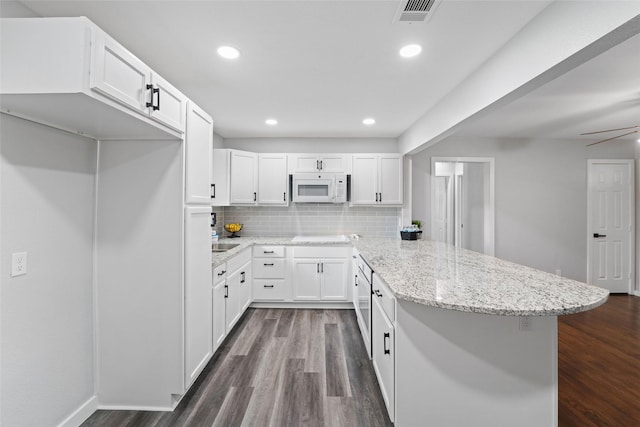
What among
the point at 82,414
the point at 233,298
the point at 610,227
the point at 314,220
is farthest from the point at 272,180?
the point at 610,227

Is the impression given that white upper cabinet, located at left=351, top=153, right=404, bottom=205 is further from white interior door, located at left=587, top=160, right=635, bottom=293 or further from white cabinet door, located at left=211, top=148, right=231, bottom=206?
white interior door, located at left=587, top=160, right=635, bottom=293

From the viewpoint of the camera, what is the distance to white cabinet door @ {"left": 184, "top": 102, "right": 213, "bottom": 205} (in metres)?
1.98

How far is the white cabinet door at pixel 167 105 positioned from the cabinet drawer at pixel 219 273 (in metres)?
1.24

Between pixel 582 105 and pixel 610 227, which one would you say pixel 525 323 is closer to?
pixel 582 105

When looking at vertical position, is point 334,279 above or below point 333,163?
below

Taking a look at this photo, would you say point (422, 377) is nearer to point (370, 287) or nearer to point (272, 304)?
point (370, 287)

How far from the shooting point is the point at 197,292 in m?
2.12

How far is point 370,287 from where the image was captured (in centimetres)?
240

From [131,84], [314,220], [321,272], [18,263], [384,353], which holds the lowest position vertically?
[384,353]

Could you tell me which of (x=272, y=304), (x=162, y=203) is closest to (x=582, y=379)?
(x=272, y=304)

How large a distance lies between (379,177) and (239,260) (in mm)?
2258

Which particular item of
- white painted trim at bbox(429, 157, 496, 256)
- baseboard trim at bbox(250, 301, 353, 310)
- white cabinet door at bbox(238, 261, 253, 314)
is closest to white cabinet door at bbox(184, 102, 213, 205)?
white cabinet door at bbox(238, 261, 253, 314)

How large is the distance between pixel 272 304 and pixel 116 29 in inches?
127

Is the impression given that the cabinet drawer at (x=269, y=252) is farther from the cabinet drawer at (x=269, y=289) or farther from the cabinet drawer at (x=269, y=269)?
the cabinet drawer at (x=269, y=289)
